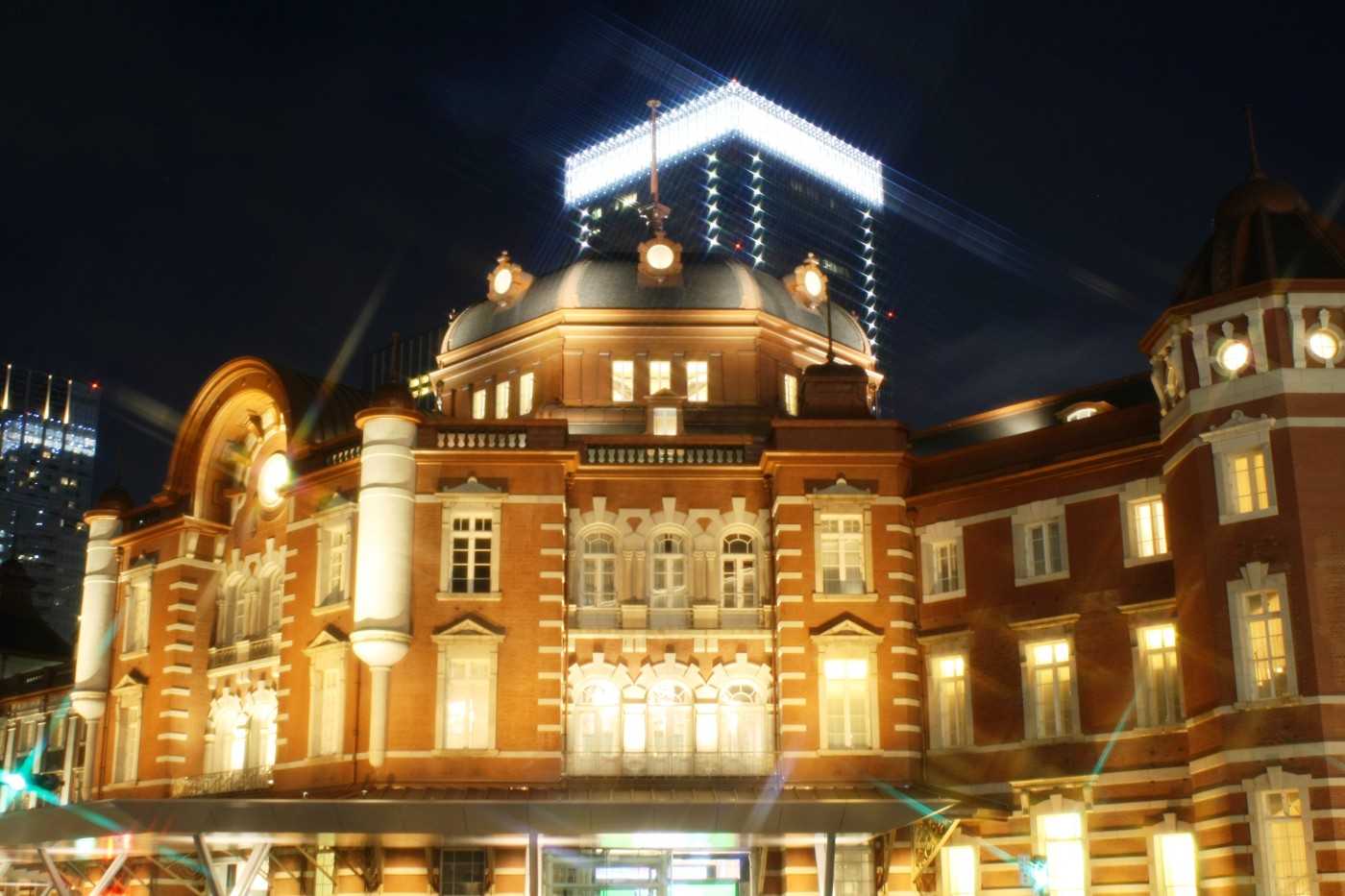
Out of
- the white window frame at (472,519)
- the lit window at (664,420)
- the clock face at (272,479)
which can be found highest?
the lit window at (664,420)

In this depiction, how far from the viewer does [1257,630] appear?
104 ft

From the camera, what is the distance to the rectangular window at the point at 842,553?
38875mm

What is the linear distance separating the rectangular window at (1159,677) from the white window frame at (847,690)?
19.7 ft

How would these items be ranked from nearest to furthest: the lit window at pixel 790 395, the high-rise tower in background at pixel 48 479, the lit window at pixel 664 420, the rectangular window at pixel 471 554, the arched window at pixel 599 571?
the rectangular window at pixel 471 554, the arched window at pixel 599 571, the lit window at pixel 664 420, the lit window at pixel 790 395, the high-rise tower in background at pixel 48 479

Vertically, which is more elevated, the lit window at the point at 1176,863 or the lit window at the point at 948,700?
the lit window at the point at 948,700

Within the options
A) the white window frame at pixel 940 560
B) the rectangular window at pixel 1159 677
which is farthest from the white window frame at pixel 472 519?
the rectangular window at pixel 1159 677

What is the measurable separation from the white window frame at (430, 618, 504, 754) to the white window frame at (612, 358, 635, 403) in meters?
10.00

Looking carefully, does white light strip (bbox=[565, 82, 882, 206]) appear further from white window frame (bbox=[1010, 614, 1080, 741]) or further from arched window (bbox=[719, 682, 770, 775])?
white window frame (bbox=[1010, 614, 1080, 741])

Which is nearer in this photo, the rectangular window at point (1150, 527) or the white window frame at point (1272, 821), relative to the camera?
the white window frame at point (1272, 821)

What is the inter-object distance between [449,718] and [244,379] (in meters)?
12.9

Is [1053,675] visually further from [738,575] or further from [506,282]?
[506,282]

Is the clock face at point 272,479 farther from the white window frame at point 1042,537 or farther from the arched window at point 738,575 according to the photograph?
the white window frame at point 1042,537

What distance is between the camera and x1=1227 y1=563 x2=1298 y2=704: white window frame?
30984 millimetres

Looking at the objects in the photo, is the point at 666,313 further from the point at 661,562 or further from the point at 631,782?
the point at 631,782
